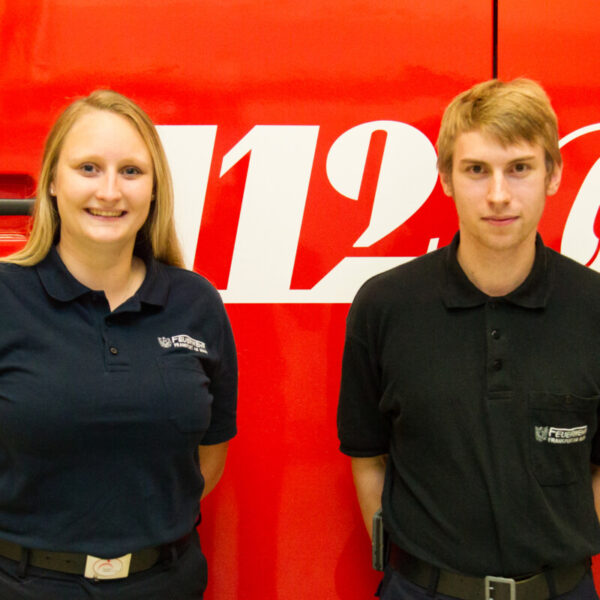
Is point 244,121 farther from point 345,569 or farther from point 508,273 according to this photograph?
point 345,569

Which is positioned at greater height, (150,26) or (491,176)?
(150,26)

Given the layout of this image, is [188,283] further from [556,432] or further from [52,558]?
[556,432]

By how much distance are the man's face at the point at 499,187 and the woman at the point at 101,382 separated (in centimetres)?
47

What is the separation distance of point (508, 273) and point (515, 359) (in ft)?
0.51

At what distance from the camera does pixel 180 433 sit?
3.58 feet

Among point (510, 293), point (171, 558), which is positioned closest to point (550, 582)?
point (510, 293)

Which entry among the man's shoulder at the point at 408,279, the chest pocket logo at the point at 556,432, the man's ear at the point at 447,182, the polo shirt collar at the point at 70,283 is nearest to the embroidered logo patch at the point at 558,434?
the chest pocket logo at the point at 556,432

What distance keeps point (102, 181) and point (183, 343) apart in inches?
11.6

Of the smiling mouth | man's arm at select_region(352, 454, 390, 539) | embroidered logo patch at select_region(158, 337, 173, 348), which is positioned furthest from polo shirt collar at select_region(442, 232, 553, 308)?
the smiling mouth

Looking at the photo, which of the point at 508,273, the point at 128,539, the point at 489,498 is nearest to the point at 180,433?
the point at 128,539

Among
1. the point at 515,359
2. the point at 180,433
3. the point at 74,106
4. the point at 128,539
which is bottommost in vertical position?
the point at 128,539

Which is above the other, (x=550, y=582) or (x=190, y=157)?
(x=190, y=157)

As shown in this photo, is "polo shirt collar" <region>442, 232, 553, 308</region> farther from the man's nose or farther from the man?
the man's nose

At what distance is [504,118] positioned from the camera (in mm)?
1089
